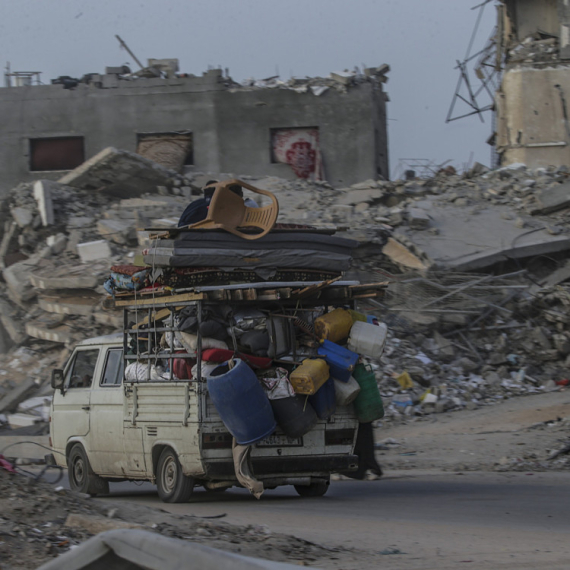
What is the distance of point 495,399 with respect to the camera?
1678 cm

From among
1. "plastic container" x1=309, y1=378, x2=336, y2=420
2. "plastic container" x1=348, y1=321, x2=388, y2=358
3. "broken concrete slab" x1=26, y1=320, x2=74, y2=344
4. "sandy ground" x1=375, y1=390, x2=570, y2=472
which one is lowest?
"sandy ground" x1=375, y1=390, x2=570, y2=472

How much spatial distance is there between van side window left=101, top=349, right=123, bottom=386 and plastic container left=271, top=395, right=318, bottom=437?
2038 millimetres

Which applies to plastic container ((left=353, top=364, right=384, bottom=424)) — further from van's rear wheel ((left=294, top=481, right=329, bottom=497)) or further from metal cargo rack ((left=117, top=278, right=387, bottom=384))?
van's rear wheel ((left=294, top=481, right=329, bottom=497))

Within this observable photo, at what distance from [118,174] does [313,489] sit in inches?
622

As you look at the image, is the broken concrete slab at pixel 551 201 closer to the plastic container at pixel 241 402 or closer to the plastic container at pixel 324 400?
the plastic container at pixel 324 400

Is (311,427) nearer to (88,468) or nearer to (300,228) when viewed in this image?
(300,228)

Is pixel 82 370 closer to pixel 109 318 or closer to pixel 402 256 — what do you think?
pixel 109 318

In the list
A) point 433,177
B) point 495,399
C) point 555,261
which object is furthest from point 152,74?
point 495,399

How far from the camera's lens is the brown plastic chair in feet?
28.8

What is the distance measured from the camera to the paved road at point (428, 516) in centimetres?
568

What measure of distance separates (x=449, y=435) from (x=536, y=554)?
884 centimetres

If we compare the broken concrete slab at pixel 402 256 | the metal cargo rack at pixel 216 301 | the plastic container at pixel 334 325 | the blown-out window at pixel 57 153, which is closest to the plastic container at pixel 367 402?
the plastic container at pixel 334 325

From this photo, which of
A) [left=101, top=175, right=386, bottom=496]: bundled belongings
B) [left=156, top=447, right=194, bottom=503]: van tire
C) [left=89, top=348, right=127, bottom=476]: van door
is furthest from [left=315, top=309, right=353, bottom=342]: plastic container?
[left=89, top=348, right=127, bottom=476]: van door

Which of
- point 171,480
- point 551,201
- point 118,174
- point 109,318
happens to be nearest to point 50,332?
point 109,318
